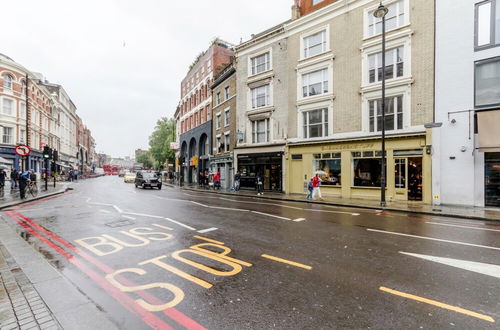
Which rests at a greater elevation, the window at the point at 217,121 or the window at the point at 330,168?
the window at the point at 217,121

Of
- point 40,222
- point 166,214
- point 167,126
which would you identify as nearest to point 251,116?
point 166,214

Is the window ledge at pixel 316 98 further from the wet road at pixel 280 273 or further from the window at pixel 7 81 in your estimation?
the window at pixel 7 81

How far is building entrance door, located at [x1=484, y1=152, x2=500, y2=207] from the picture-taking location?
12688mm

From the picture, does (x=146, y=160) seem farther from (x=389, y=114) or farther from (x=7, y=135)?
(x=389, y=114)

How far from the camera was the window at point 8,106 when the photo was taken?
33188 mm

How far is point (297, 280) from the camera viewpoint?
13.2ft

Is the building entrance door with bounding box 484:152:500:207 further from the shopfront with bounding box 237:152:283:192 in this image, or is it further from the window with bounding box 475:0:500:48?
the shopfront with bounding box 237:152:283:192

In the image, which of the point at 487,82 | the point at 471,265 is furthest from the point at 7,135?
the point at 487,82

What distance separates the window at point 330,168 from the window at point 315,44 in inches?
338

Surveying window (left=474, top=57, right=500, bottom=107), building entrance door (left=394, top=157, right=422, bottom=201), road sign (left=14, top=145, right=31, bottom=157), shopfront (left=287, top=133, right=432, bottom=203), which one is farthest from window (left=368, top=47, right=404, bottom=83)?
road sign (left=14, top=145, right=31, bottom=157)

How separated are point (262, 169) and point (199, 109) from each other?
18.5 meters

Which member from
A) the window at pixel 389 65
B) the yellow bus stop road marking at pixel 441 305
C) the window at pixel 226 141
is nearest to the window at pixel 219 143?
the window at pixel 226 141

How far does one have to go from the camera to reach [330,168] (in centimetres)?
1880

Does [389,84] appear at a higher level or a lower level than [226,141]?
higher
